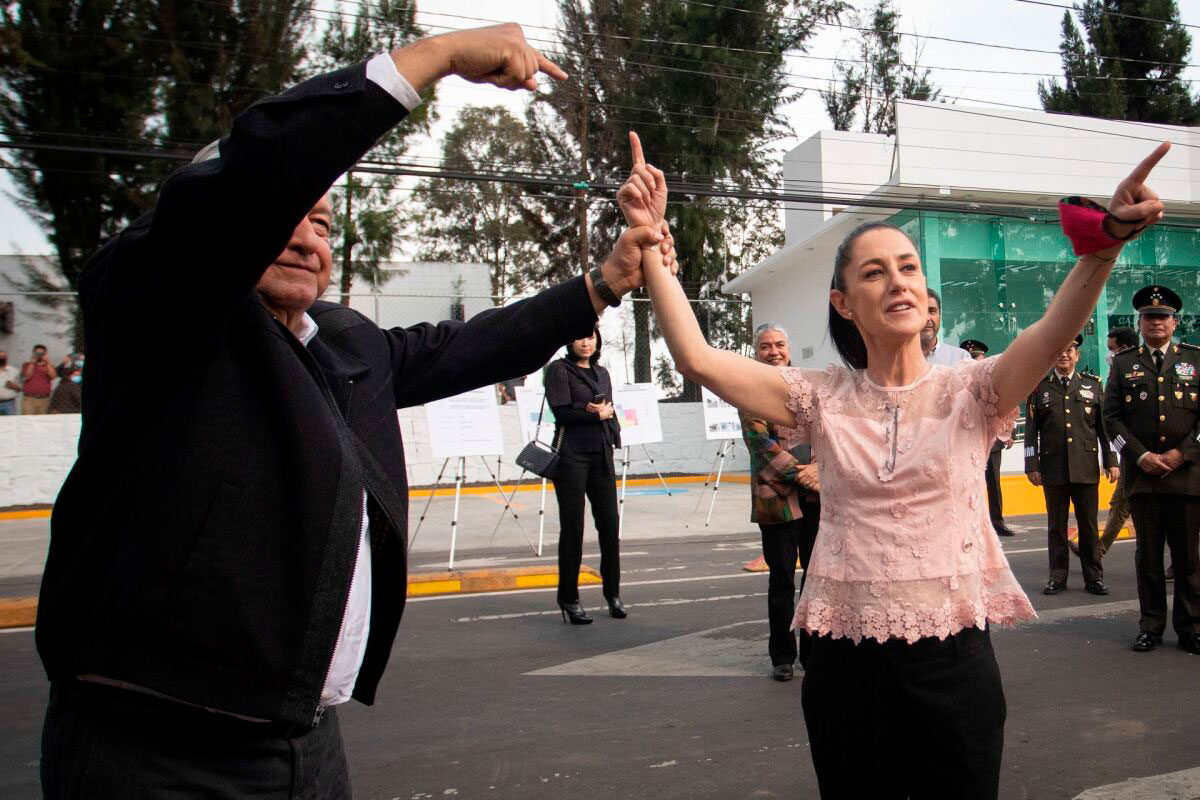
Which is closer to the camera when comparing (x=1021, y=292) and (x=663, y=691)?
A: (x=663, y=691)

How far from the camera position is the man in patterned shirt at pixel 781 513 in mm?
5734

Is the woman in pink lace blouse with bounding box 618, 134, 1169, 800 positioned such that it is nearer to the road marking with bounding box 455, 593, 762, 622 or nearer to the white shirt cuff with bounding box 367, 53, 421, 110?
the white shirt cuff with bounding box 367, 53, 421, 110

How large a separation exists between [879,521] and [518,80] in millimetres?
1446

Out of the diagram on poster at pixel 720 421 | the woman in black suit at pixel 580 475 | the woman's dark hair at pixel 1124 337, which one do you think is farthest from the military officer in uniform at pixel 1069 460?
the diagram on poster at pixel 720 421

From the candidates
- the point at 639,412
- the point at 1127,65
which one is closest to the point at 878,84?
the point at 1127,65

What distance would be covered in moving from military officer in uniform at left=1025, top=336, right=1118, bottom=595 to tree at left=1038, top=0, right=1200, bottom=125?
113 feet

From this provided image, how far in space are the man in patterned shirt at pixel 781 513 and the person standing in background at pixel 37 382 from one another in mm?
15547

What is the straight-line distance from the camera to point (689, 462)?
22.0 metres

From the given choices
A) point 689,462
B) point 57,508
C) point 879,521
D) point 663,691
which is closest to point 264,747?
point 57,508

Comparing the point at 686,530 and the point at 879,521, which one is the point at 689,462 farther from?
the point at 879,521

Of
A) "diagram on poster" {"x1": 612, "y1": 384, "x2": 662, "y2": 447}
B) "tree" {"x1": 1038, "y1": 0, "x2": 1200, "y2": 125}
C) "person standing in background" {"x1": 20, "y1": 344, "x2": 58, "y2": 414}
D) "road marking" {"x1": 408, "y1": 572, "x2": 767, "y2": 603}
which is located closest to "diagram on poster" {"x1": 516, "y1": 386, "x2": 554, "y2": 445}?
"diagram on poster" {"x1": 612, "y1": 384, "x2": 662, "y2": 447}

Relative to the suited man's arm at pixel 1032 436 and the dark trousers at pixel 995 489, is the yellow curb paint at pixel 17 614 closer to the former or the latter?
the suited man's arm at pixel 1032 436

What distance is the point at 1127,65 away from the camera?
39.2 metres

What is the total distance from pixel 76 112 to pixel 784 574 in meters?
15.7
